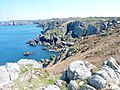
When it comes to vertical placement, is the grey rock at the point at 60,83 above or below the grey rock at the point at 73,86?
below

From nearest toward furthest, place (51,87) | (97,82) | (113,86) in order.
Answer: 1. (97,82)
2. (113,86)
3. (51,87)

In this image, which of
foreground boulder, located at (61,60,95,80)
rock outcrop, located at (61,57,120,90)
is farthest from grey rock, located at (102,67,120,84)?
foreground boulder, located at (61,60,95,80)

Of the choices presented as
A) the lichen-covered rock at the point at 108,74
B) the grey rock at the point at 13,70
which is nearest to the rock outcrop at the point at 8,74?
the grey rock at the point at 13,70

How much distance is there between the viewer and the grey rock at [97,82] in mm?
31969

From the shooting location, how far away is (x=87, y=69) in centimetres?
3659

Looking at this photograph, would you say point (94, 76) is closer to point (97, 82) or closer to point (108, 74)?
point (97, 82)

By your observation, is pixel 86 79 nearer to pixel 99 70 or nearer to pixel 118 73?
pixel 99 70

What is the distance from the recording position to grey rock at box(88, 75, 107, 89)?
105 feet

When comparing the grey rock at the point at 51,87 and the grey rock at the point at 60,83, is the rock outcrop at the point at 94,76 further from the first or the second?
the grey rock at the point at 51,87

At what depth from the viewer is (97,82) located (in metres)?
32.2

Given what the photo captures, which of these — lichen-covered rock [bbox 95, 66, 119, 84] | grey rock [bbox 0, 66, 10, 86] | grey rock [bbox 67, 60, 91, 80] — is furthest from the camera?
grey rock [bbox 67, 60, 91, 80]

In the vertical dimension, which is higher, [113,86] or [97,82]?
[97,82]

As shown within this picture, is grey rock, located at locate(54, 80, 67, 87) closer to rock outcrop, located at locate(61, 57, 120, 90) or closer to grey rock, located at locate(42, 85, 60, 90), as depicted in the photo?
rock outcrop, located at locate(61, 57, 120, 90)

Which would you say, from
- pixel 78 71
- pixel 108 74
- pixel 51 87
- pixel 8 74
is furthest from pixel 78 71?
pixel 8 74
